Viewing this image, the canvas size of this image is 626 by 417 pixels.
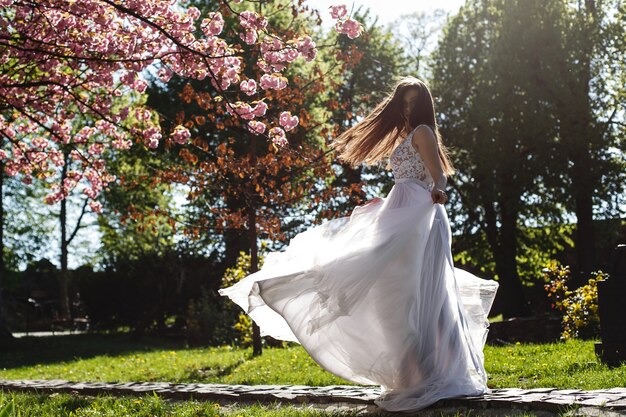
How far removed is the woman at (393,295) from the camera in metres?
5.42

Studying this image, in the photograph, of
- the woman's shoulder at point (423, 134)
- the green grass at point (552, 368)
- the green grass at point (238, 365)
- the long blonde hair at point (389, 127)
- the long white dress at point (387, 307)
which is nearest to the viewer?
the long white dress at point (387, 307)

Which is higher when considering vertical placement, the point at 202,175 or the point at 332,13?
the point at 332,13

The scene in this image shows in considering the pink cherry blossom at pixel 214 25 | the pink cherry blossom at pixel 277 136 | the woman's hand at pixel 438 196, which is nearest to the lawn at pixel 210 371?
the woman's hand at pixel 438 196

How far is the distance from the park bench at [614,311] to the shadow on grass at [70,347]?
11222 millimetres

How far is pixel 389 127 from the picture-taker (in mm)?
6156

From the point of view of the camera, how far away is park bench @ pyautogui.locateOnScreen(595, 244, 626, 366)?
7.42m

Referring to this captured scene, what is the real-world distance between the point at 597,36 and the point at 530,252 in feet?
23.7

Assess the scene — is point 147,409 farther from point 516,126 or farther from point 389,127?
point 516,126

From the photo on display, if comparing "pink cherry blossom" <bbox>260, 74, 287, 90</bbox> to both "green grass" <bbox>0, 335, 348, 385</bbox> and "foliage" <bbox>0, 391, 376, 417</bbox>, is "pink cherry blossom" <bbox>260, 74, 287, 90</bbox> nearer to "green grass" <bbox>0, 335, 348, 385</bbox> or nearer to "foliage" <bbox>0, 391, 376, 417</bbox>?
"green grass" <bbox>0, 335, 348, 385</bbox>

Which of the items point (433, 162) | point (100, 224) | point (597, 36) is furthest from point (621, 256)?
point (100, 224)

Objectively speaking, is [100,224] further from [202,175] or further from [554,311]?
[202,175]

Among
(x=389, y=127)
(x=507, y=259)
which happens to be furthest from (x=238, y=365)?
(x=507, y=259)

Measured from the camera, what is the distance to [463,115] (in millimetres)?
23609

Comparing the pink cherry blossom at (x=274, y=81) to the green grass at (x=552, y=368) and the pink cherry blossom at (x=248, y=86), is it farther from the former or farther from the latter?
the green grass at (x=552, y=368)
